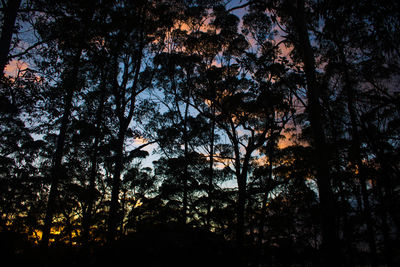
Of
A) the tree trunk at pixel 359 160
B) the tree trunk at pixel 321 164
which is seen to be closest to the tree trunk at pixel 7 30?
the tree trunk at pixel 321 164

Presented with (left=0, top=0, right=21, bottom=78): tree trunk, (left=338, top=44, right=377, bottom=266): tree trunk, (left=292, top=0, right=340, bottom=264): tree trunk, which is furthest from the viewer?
(left=338, top=44, right=377, bottom=266): tree trunk

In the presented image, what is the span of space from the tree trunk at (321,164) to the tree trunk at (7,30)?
27.2 ft

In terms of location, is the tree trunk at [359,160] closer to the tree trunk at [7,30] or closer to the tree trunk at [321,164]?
the tree trunk at [321,164]

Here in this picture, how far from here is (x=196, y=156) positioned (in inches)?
704

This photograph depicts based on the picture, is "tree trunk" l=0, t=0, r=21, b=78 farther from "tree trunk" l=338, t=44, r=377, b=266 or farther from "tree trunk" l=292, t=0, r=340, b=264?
"tree trunk" l=338, t=44, r=377, b=266

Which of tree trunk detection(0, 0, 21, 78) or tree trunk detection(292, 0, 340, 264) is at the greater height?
tree trunk detection(0, 0, 21, 78)

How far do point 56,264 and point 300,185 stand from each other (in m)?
14.9


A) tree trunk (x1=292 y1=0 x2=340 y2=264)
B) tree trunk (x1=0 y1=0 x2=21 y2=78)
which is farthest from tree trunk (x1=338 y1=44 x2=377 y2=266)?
tree trunk (x1=0 y1=0 x2=21 y2=78)

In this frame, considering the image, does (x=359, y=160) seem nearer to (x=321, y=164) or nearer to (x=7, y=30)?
(x=321, y=164)

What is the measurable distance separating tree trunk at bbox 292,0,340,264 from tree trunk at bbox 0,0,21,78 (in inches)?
327

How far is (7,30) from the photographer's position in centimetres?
595

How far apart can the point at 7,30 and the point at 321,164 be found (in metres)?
9.29

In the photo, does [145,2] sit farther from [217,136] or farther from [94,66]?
[217,136]

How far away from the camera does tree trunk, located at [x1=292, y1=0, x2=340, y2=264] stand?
4227mm
